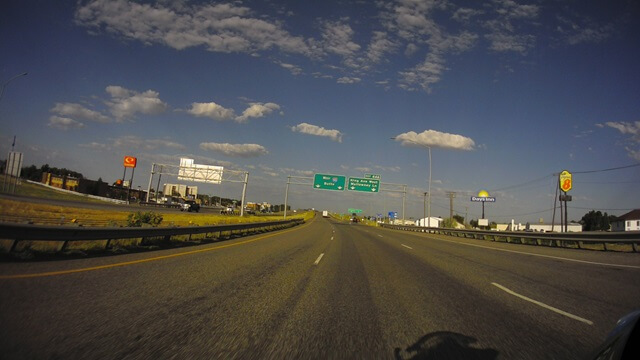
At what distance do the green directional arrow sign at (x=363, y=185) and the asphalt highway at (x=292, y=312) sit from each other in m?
40.4

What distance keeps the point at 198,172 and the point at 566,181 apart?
51360 millimetres

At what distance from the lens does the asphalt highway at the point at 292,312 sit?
384 centimetres

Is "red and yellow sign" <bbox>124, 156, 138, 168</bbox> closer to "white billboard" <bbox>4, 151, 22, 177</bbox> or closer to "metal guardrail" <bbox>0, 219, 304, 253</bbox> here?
"white billboard" <bbox>4, 151, 22, 177</bbox>

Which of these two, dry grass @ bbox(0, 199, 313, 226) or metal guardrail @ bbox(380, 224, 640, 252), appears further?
dry grass @ bbox(0, 199, 313, 226)

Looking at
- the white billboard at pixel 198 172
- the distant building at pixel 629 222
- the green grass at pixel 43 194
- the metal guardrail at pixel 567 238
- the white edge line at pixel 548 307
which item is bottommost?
the green grass at pixel 43 194

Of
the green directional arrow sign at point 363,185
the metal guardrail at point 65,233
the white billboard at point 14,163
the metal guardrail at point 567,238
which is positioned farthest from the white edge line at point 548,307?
the green directional arrow sign at point 363,185

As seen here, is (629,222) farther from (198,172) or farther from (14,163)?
(14,163)

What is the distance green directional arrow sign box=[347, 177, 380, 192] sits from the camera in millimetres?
50000

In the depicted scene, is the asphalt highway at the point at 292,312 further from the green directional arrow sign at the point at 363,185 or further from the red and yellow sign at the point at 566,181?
the red and yellow sign at the point at 566,181

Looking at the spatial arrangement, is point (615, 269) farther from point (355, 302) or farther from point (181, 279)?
point (181, 279)

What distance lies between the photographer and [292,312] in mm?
5398

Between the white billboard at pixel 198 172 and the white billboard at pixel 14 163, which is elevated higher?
the white billboard at pixel 198 172

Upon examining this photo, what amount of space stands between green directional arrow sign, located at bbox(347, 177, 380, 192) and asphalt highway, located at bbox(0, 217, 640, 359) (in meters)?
40.4

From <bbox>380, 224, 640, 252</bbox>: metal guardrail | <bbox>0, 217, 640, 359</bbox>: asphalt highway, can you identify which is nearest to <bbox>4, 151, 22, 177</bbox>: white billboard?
<bbox>0, 217, 640, 359</bbox>: asphalt highway
